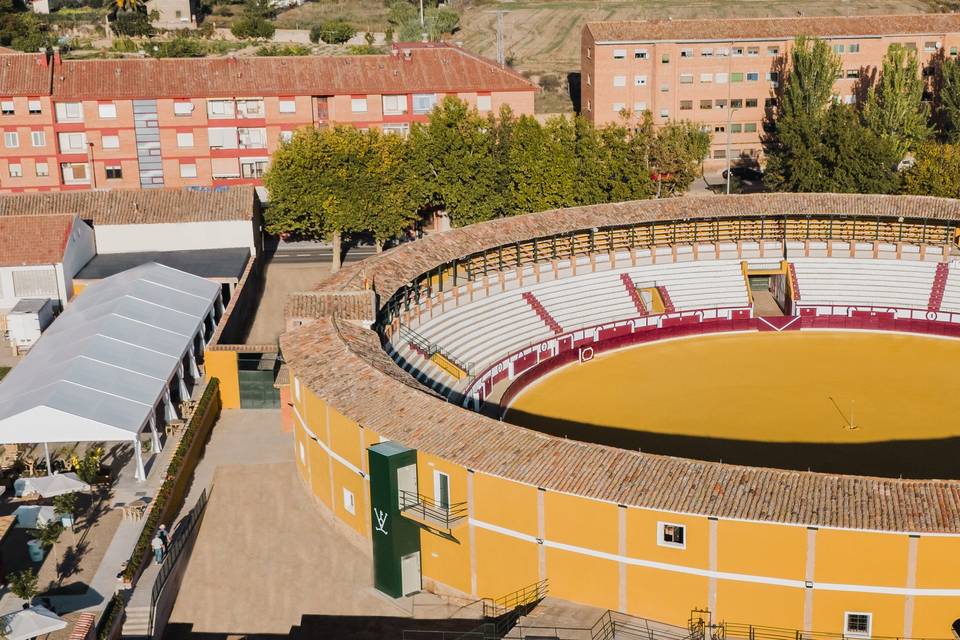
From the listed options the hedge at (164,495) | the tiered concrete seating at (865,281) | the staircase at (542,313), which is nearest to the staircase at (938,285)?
the tiered concrete seating at (865,281)

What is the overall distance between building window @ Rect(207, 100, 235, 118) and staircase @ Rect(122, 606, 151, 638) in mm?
54458

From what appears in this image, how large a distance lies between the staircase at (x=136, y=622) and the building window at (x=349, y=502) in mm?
7719

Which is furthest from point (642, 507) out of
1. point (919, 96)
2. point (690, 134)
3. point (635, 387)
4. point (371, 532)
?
point (919, 96)

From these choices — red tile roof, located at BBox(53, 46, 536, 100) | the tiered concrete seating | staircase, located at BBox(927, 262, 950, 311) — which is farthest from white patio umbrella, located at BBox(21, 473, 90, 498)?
red tile roof, located at BBox(53, 46, 536, 100)

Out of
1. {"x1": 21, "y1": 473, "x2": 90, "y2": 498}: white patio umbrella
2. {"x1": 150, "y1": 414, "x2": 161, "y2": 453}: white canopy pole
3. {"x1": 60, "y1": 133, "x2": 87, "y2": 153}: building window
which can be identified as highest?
{"x1": 60, "y1": 133, "x2": 87, "y2": 153}: building window

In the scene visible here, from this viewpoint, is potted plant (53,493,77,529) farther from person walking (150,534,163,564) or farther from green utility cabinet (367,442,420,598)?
green utility cabinet (367,442,420,598)

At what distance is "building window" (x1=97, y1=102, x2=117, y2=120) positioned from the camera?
273 ft

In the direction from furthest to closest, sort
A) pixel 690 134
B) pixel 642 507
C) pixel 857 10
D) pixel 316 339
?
pixel 857 10
pixel 690 134
pixel 316 339
pixel 642 507

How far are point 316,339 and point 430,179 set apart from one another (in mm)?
31993

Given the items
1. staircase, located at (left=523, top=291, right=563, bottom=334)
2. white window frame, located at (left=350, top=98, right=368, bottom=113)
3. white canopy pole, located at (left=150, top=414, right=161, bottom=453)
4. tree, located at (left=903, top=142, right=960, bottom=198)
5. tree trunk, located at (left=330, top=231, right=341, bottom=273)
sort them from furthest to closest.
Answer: white window frame, located at (left=350, top=98, right=368, bottom=113), tree, located at (left=903, top=142, right=960, bottom=198), tree trunk, located at (left=330, top=231, right=341, bottom=273), staircase, located at (left=523, top=291, right=563, bottom=334), white canopy pole, located at (left=150, top=414, right=161, bottom=453)

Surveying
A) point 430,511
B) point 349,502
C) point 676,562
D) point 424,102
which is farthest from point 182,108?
point 676,562

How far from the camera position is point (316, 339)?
4534 centimetres

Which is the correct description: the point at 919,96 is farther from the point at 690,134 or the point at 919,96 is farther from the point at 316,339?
the point at 316,339

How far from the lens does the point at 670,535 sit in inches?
1291
